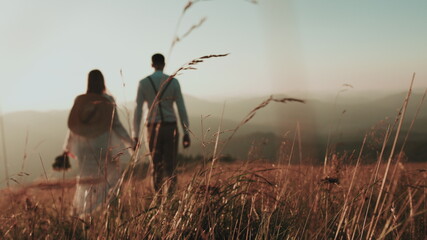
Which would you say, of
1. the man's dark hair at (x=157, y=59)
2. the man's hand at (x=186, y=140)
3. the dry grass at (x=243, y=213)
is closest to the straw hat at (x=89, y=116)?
the man's dark hair at (x=157, y=59)

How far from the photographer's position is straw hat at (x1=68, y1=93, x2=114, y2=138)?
17.5ft

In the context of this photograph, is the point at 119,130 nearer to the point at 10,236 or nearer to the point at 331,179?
the point at 10,236

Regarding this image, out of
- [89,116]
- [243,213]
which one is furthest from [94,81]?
[243,213]

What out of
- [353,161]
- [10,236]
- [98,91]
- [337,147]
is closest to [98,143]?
[98,91]

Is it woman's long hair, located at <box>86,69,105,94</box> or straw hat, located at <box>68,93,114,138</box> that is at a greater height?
woman's long hair, located at <box>86,69,105,94</box>

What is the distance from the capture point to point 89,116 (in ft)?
17.9

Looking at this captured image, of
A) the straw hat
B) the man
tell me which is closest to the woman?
the straw hat

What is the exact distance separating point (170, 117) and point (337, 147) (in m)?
2.86

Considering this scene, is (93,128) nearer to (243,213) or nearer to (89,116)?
(89,116)

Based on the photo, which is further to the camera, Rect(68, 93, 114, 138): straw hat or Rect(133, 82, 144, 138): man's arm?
Rect(133, 82, 144, 138): man's arm

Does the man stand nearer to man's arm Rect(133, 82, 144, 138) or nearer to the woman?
man's arm Rect(133, 82, 144, 138)

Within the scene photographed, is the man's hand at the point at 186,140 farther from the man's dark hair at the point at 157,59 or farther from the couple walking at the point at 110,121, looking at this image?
the man's dark hair at the point at 157,59

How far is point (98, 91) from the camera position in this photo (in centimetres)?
541

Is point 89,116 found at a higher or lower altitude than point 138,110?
lower
